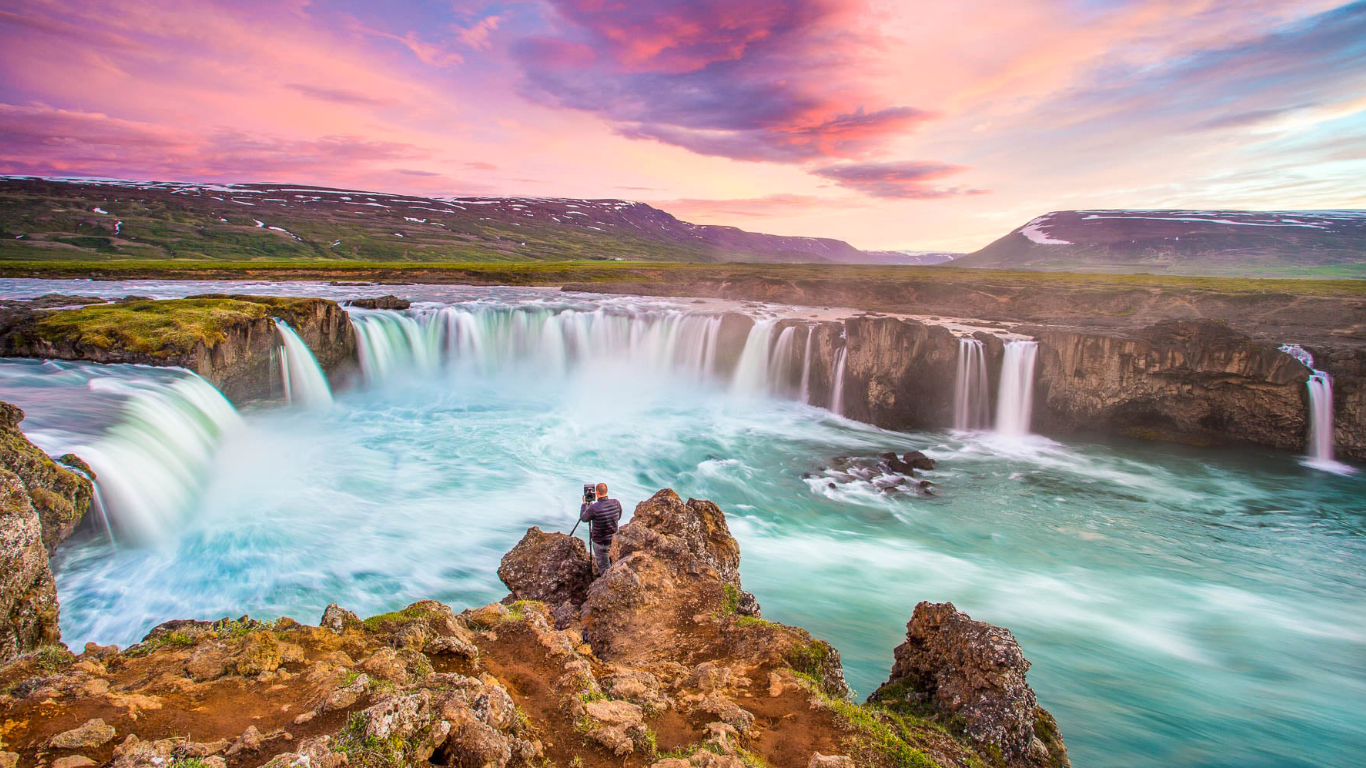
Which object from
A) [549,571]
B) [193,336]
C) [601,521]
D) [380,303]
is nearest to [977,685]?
[601,521]

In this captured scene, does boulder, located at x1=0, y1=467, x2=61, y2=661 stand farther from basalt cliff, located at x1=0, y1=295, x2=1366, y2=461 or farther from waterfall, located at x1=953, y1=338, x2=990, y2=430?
waterfall, located at x1=953, y1=338, x2=990, y2=430

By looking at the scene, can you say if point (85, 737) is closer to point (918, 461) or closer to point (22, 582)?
point (22, 582)

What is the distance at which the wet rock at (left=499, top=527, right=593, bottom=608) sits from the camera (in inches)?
357

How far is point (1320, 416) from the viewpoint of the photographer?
22.1m

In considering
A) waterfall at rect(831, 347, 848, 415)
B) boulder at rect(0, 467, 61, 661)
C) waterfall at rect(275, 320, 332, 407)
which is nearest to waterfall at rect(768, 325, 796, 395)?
waterfall at rect(831, 347, 848, 415)

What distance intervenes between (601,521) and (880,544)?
9.32 metres

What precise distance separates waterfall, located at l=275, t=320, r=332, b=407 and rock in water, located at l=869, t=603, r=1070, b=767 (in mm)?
26641

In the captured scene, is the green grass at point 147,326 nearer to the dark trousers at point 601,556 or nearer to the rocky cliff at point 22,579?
the rocky cliff at point 22,579

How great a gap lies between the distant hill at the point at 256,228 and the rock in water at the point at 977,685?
126m

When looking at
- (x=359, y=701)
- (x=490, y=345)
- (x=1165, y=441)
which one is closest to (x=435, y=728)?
(x=359, y=701)

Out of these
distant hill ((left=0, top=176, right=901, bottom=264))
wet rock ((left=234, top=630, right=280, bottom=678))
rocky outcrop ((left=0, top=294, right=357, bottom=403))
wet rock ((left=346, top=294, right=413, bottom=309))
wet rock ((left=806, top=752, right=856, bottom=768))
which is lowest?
wet rock ((left=806, top=752, right=856, bottom=768))

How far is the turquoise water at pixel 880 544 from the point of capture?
10.2m

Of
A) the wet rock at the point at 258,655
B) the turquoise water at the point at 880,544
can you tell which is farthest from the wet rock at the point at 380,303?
the wet rock at the point at 258,655

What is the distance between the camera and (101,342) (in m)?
18.8
